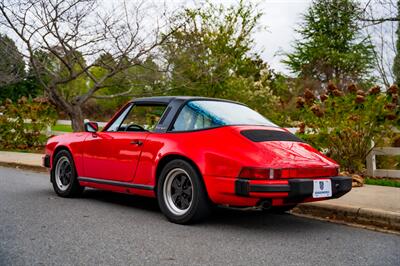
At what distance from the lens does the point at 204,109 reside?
18.4 ft

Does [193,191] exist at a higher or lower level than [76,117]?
lower

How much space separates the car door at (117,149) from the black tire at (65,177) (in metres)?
0.37

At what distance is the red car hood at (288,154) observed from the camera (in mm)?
4754

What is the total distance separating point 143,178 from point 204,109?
42.5 inches

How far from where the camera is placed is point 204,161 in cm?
493

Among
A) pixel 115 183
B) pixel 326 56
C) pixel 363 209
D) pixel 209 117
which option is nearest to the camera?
pixel 209 117

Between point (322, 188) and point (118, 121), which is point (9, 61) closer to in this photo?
point (118, 121)

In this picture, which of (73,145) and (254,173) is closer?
(254,173)

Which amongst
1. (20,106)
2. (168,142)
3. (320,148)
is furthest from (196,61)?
(168,142)

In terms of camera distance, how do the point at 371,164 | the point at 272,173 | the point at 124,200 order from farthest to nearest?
1. the point at 371,164
2. the point at 124,200
3. the point at 272,173

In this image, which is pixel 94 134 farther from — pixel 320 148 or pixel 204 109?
pixel 320 148

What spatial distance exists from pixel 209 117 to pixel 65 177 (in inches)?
108

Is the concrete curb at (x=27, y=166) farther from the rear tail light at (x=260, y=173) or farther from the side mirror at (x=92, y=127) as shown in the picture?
the rear tail light at (x=260, y=173)

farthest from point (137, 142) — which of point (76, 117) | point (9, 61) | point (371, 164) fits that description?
point (9, 61)
